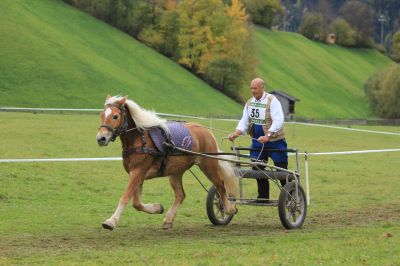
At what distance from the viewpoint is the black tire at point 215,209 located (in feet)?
38.6

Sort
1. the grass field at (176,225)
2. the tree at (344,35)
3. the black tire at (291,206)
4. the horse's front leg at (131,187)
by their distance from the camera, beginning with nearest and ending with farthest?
the grass field at (176,225) → the horse's front leg at (131,187) → the black tire at (291,206) → the tree at (344,35)

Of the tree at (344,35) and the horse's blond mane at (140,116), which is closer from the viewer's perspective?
the horse's blond mane at (140,116)

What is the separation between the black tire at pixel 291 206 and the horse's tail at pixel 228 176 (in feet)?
2.53

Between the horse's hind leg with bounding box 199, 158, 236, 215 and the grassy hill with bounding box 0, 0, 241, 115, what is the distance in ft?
164

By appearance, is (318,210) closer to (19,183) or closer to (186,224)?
(186,224)

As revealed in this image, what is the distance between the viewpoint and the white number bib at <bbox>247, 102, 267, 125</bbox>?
475 inches

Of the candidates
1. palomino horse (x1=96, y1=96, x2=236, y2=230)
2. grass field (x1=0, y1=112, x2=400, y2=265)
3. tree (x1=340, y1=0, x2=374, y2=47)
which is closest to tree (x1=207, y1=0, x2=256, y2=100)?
grass field (x1=0, y1=112, x2=400, y2=265)

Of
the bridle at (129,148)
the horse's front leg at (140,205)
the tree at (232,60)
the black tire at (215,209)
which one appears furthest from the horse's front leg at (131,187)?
the tree at (232,60)

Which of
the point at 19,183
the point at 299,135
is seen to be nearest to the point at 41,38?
the point at 299,135

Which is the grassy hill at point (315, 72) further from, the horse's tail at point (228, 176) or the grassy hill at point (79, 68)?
the horse's tail at point (228, 176)

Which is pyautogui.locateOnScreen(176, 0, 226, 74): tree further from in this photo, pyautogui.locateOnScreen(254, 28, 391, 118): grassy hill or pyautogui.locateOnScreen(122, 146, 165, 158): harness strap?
pyautogui.locateOnScreen(122, 146, 165, 158): harness strap

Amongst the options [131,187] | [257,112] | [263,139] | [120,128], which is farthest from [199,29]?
[131,187]

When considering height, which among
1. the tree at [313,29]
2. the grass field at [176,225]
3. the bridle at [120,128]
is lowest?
the grass field at [176,225]

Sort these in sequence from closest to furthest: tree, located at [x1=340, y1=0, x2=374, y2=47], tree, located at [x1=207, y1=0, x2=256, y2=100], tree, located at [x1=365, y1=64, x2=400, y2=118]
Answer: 1. tree, located at [x1=207, y1=0, x2=256, y2=100]
2. tree, located at [x1=365, y1=64, x2=400, y2=118]
3. tree, located at [x1=340, y1=0, x2=374, y2=47]
